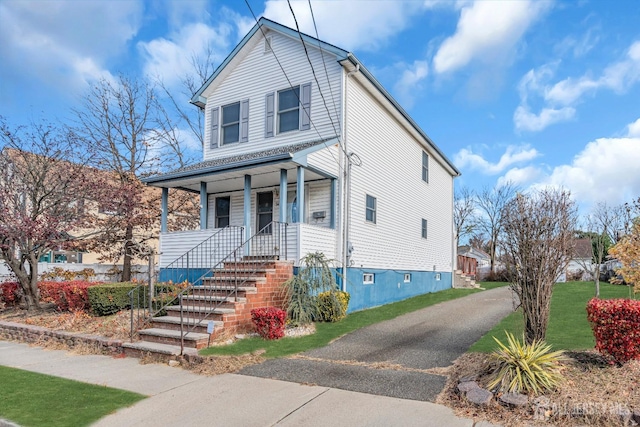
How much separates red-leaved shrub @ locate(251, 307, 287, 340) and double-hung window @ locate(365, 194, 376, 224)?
19.1ft

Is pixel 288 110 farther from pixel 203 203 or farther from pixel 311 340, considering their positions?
pixel 311 340

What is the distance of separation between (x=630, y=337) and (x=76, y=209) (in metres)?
14.3

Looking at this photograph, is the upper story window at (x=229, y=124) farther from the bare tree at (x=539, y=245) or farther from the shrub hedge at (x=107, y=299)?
the bare tree at (x=539, y=245)

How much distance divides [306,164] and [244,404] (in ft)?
22.6

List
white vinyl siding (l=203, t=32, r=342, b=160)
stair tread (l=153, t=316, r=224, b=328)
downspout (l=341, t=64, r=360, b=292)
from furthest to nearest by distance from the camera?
white vinyl siding (l=203, t=32, r=342, b=160) → downspout (l=341, t=64, r=360, b=292) → stair tread (l=153, t=316, r=224, b=328)

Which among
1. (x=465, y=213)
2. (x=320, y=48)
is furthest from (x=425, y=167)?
(x=465, y=213)

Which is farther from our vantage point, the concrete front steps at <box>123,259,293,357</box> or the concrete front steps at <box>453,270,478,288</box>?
the concrete front steps at <box>453,270,478,288</box>

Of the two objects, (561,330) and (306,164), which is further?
(306,164)

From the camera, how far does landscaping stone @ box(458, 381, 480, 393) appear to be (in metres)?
5.25

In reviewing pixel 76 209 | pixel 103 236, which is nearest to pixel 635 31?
pixel 76 209

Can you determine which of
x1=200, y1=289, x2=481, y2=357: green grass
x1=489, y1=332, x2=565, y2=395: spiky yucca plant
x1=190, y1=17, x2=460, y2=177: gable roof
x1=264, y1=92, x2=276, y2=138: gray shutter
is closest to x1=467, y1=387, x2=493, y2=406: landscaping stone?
x1=489, y1=332, x2=565, y2=395: spiky yucca plant

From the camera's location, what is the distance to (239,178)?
13.0 metres

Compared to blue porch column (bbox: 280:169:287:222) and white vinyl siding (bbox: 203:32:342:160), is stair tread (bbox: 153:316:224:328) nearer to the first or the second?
blue porch column (bbox: 280:169:287:222)

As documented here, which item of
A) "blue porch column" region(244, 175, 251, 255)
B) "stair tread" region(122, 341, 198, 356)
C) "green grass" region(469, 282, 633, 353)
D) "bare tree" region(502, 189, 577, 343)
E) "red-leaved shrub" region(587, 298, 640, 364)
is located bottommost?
"stair tread" region(122, 341, 198, 356)
